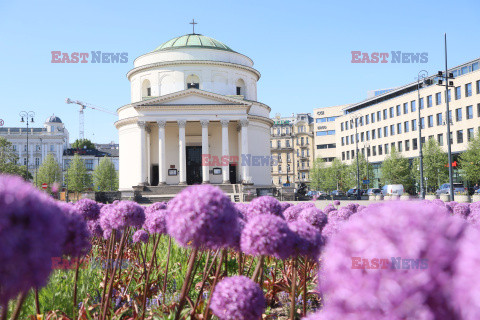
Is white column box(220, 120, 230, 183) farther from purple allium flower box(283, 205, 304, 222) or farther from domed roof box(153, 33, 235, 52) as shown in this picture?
purple allium flower box(283, 205, 304, 222)

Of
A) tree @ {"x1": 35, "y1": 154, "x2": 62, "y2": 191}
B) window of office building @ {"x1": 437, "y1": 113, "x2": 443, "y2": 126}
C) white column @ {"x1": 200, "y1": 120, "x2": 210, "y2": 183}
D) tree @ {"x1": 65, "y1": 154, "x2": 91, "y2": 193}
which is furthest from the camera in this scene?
tree @ {"x1": 65, "y1": 154, "x2": 91, "y2": 193}

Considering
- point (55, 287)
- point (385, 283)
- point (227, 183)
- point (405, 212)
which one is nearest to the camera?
point (385, 283)

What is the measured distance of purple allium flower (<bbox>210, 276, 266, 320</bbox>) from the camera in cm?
238

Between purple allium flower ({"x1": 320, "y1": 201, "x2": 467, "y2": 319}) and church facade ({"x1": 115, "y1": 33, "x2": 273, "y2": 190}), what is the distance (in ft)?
154

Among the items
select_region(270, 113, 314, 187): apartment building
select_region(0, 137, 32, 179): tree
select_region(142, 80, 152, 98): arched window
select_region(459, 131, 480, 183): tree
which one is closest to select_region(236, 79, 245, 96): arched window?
select_region(142, 80, 152, 98): arched window

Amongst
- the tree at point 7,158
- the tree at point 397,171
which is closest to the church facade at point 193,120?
the tree at point 7,158

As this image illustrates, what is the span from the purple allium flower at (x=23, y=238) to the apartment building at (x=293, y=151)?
12869 cm

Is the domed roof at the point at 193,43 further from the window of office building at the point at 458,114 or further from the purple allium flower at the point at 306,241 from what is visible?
the purple allium flower at the point at 306,241

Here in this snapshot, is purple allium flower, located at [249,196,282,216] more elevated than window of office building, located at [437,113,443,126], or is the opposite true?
window of office building, located at [437,113,443,126]

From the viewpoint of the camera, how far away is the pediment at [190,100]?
48312 millimetres

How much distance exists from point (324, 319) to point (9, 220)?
1.19 meters

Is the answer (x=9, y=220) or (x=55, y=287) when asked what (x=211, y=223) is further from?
(x=55, y=287)

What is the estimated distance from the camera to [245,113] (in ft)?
165

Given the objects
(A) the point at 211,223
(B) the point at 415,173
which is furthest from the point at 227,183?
(A) the point at 211,223
